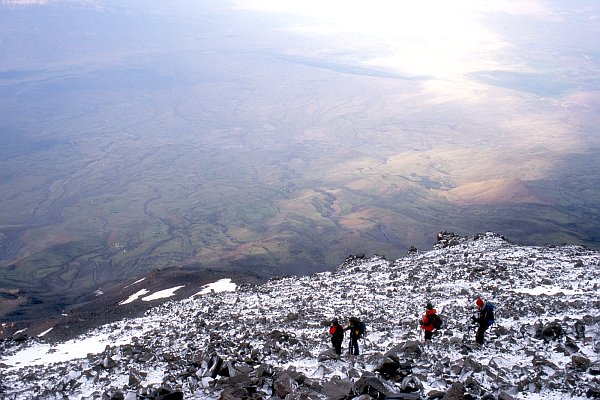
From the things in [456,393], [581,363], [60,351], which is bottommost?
[60,351]

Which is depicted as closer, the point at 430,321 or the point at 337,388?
the point at 337,388

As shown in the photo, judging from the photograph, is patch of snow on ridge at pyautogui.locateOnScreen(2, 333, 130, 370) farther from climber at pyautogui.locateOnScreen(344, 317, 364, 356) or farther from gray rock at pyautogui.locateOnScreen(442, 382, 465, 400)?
gray rock at pyautogui.locateOnScreen(442, 382, 465, 400)

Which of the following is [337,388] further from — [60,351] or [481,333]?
[60,351]

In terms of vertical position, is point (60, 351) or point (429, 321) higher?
point (429, 321)

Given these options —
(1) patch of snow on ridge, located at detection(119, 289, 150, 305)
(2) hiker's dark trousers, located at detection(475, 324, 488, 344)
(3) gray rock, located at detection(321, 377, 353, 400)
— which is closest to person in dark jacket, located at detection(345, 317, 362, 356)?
(3) gray rock, located at detection(321, 377, 353, 400)

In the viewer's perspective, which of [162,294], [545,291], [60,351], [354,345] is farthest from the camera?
[162,294]

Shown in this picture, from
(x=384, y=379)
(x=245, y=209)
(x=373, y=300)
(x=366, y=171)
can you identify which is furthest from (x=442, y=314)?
(x=366, y=171)

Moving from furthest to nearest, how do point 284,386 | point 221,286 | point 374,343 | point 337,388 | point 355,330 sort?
1. point 221,286
2. point 374,343
3. point 355,330
4. point 284,386
5. point 337,388

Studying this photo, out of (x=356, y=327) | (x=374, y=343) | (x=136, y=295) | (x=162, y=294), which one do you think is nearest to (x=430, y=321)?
(x=374, y=343)
